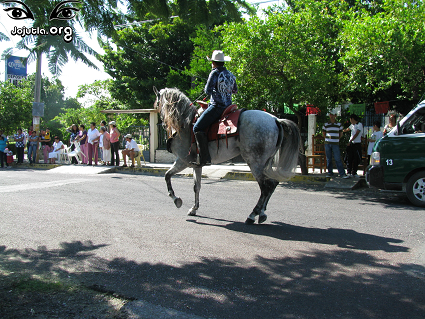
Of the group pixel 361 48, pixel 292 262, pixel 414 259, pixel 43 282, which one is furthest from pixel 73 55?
pixel 361 48

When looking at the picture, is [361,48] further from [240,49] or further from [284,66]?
[240,49]

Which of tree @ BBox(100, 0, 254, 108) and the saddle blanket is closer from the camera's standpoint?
the saddle blanket

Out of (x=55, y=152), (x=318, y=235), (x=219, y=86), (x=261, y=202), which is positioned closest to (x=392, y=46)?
(x=219, y=86)

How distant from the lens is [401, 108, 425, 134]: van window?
769 cm

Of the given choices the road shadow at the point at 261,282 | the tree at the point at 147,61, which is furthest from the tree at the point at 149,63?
the road shadow at the point at 261,282

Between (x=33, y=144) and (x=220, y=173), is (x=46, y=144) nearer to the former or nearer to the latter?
(x=33, y=144)

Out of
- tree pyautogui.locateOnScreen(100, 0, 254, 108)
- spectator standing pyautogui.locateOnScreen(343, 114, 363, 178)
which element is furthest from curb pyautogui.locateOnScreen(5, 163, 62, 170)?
spectator standing pyautogui.locateOnScreen(343, 114, 363, 178)

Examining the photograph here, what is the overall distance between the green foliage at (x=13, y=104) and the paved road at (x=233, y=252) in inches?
1092

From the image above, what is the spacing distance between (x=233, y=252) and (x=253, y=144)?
1992 millimetres

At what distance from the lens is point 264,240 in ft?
16.0

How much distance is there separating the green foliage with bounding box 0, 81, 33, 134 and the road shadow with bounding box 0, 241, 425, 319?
1226 inches

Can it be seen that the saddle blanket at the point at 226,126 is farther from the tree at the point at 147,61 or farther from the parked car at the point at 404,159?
the tree at the point at 147,61

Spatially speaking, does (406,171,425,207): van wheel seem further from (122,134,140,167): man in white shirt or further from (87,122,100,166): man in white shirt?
(87,122,100,166): man in white shirt

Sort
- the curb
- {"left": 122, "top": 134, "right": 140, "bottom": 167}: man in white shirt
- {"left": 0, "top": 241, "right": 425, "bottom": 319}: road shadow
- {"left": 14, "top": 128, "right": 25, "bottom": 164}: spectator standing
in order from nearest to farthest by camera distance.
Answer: {"left": 0, "top": 241, "right": 425, "bottom": 319}: road shadow, {"left": 122, "top": 134, "right": 140, "bottom": 167}: man in white shirt, the curb, {"left": 14, "top": 128, "right": 25, "bottom": 164}: spectator standing
